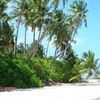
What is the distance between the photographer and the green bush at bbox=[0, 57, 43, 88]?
36562 millimetres

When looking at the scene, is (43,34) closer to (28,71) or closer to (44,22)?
(44,22)

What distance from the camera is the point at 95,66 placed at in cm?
5528

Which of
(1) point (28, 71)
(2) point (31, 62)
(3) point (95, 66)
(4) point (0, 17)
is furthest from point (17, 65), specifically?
(3) point (95, 66)

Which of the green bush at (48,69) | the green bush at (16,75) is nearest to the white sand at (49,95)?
the green bush at (16,75)

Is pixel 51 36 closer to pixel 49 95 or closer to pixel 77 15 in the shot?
pixel 77 15

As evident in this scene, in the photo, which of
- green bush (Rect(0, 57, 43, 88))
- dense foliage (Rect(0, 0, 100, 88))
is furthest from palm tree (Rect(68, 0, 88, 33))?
green bush (Rect(0, 57, 43, 88))

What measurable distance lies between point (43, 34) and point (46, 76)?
1093cm

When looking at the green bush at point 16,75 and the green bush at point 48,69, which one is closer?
the green bush at point 16,75

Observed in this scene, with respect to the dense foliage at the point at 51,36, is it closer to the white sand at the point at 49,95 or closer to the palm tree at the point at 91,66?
the palm tree at the point at 91,66

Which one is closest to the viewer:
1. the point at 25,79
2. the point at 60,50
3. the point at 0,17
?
the point at 25,79

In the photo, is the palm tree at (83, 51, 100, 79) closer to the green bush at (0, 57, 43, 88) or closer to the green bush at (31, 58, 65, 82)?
the green bush at (31, 58, 65, 82)

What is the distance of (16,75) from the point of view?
3741 cm

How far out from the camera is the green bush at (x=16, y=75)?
1439 inches

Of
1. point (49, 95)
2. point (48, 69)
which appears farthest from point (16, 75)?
point (48, 69)
